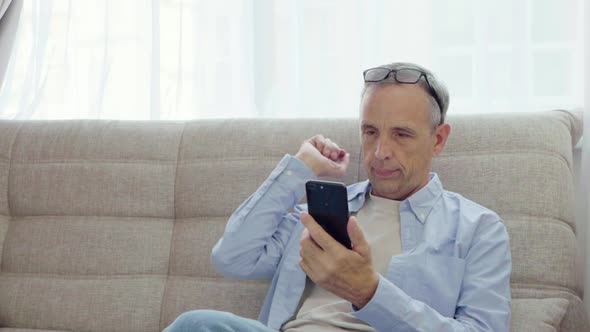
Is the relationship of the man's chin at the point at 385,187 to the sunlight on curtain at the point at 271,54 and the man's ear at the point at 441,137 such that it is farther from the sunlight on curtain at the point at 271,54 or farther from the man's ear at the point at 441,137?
the sunlight on curtain at the point at 271,54

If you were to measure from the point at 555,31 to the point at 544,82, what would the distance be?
150mm

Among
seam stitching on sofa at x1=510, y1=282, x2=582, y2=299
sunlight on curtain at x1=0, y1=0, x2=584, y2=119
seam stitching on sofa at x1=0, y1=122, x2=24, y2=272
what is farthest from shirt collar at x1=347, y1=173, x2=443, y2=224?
seam stitching on sofa at x1=0, y1=122, x2=24, y2=272

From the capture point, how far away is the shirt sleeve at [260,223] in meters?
1.92

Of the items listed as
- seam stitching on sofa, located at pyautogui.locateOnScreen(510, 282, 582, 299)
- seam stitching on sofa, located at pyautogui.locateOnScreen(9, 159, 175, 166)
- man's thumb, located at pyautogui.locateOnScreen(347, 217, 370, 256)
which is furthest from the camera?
seam stitching on sofa, located at pyautogui.locateOnScreen(9, 159, 175, 166)

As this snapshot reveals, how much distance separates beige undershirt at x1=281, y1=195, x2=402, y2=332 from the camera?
176 cm

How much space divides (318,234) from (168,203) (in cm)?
87

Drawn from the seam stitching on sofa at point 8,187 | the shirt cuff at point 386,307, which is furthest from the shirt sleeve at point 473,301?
the seam stitching on sofa at point 8,187

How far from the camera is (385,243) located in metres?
1.85

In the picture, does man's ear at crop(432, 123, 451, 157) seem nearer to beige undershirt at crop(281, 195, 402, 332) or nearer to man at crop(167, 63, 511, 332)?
man at crop(167, 63, 511, 332)

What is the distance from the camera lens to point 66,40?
2910mm

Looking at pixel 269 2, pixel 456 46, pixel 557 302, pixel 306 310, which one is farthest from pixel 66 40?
pixel 557 302

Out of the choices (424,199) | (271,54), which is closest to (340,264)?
(424,199)

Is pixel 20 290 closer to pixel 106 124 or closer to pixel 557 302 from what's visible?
pixel 106 124

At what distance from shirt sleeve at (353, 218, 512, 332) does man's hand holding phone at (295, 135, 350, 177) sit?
1.26 feet
